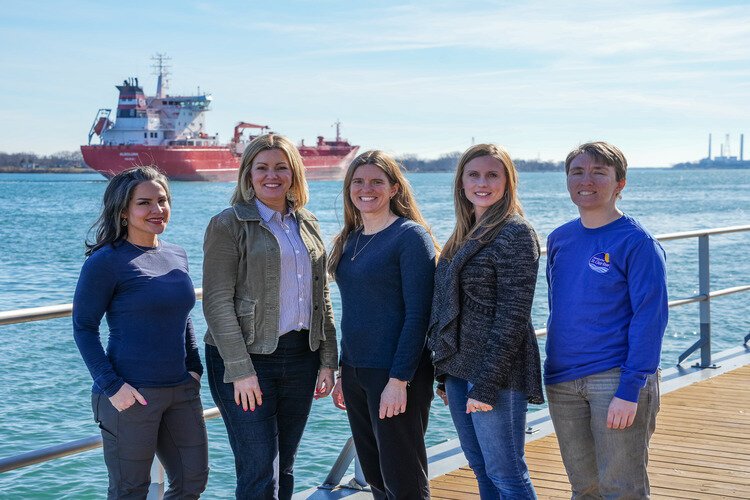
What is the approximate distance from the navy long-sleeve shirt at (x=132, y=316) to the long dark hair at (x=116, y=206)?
0.04 m

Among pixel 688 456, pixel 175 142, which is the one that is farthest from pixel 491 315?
pixel 175 142

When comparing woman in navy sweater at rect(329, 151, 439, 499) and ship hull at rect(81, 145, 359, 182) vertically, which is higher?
ship hull at rect(81, 145, 359, 182)

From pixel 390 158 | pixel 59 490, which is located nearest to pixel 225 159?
pixel 59 490

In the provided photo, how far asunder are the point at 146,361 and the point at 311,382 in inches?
19.7

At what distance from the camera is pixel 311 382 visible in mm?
2619

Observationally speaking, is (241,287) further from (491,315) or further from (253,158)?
(491,315)

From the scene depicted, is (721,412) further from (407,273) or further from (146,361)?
(146,361)

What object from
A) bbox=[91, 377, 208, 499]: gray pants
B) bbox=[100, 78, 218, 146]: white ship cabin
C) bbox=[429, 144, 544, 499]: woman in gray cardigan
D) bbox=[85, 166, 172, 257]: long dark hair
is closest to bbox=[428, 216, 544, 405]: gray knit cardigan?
bbox=[429, 144, 544, 499]: woman in gray cardigan

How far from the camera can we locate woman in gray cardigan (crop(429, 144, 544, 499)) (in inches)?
92.3

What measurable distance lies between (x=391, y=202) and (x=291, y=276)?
0.37 metres

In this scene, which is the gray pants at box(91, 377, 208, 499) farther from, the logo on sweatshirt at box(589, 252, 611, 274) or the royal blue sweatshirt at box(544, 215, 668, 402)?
the logo on sweatshirt at box(589, 252, 611, 274)

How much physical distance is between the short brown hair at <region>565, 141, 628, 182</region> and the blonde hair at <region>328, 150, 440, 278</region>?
1.55 feet

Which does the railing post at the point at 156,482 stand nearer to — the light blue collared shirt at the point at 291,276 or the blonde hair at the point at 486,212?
the light blue collared shirt at the point at 291,276

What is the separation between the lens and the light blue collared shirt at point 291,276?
8.33 ft
